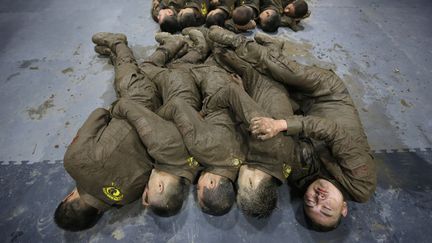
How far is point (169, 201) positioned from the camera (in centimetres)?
251

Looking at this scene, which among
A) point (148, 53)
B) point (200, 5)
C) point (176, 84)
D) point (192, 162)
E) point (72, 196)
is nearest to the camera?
point (72, 196)

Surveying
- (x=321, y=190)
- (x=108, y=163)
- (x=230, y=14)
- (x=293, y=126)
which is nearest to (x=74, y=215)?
(x=108, y=163)

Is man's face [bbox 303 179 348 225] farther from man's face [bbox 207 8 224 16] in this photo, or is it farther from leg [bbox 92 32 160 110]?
man's face [bbox 207 8 224 16]

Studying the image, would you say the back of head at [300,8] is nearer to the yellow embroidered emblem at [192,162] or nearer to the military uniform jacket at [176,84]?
the military uniform jacket at [176,84]

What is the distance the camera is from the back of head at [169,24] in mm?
4395

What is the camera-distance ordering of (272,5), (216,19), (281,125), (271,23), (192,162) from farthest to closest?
1. (272,5)
2. (271,23)
3. (216,19)
4. (192,162)
5. (281,125)

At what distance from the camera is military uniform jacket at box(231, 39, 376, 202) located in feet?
8.45

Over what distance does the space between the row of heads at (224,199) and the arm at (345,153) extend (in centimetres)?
18

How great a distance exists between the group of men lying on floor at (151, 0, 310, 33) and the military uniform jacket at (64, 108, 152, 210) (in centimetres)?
241

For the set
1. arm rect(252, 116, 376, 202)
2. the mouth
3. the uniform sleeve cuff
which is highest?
the uniform sleeve cuff

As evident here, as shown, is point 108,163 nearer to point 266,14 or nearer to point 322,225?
point 322,225

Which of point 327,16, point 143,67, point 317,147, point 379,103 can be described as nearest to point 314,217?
point 317,147

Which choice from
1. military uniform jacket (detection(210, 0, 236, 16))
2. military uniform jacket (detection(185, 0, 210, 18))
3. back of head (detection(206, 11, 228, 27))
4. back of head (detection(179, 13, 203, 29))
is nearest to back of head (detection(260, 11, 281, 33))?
military uniform jacket (detection(210, 0, 236, 16))

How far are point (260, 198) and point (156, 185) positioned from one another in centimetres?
95
